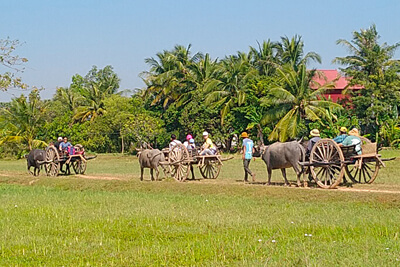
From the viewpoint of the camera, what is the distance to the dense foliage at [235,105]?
3506 centimetres

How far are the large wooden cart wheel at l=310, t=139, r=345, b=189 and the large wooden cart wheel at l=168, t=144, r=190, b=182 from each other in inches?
186

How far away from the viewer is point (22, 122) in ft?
138

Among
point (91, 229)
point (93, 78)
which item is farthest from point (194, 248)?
point (93, 78)

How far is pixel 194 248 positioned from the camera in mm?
7734

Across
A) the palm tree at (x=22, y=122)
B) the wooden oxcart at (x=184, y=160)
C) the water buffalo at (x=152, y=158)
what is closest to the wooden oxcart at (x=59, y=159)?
the water buffalo at (x=152, y=158)

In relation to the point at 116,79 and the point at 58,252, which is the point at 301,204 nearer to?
the point at 58,252

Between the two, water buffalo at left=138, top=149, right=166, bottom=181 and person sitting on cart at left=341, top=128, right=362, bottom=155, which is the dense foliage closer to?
water buffalo at left=138, top=149, right=166, bottom=181

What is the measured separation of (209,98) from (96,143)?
1223cm

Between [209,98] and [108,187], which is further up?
[209,98]

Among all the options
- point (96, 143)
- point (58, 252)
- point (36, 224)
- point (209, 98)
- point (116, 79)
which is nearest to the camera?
point (58, 252)

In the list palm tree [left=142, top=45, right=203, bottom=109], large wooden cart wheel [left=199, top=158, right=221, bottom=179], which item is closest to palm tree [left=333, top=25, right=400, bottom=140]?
palm tree [left=142, top=45, right=203, bottom=109]

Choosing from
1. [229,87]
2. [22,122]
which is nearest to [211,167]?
[229,87]

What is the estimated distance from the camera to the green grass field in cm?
716

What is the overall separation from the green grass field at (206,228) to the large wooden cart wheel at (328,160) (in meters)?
0.73
